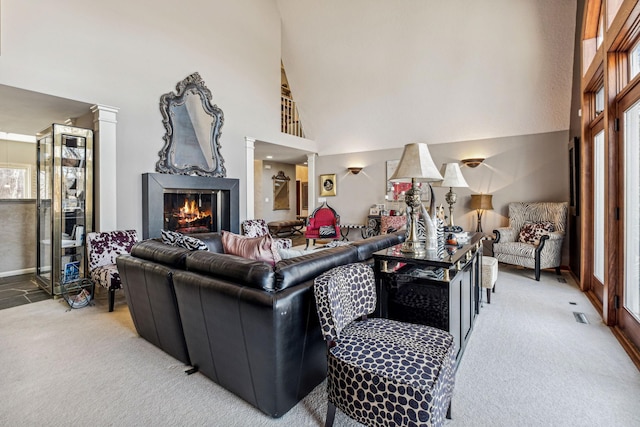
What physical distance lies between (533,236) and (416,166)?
3.93 metres

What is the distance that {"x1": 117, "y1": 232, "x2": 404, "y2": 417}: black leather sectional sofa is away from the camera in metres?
1.59

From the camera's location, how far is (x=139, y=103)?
4449 millimetres

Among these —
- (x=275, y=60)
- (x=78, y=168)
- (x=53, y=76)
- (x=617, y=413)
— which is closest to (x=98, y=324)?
(x=78, y=168)

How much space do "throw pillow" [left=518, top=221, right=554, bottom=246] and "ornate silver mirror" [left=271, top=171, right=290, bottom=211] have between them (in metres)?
6.70

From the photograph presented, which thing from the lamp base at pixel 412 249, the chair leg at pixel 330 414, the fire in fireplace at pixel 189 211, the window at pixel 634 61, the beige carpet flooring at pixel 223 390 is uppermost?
the window at pixel 634 61

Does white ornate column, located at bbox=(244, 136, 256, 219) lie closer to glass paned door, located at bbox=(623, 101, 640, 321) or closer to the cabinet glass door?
the cabinet glass door

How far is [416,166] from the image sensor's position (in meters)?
2.24

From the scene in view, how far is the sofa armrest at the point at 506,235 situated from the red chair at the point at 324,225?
291 centimetres

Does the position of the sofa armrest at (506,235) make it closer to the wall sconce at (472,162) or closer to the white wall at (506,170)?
the white wall at (506,170)

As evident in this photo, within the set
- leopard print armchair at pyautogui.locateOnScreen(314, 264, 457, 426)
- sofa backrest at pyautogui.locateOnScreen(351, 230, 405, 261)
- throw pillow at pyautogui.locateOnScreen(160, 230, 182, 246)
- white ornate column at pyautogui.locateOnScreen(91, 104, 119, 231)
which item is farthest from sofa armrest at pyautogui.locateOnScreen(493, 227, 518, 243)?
white ornate column at pyautogui.locateOnScreen(91, 104, 119, 231)

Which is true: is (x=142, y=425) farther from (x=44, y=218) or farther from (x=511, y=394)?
(x=44, y=218)

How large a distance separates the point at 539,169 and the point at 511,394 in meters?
4.84

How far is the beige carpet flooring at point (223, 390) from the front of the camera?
171 centimetres

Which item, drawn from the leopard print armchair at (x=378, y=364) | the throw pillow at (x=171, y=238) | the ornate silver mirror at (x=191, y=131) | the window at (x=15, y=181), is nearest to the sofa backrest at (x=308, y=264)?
the leopard print armchair at (x=378, y=364)
